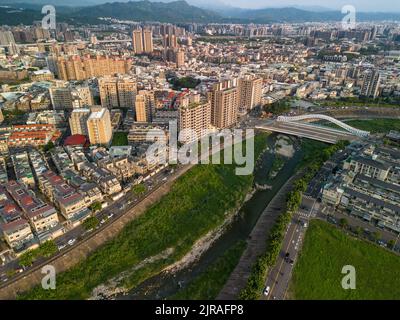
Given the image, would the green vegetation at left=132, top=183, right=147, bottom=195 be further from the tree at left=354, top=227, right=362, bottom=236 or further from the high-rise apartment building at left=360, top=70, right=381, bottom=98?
the high-rise apartment building at left=360, top=70, right=381, bottom=98

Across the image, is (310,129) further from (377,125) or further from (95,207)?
(95,207)

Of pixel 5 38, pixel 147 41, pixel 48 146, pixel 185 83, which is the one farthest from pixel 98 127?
pixel 5 38

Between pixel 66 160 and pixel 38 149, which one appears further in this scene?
pixel 38 149

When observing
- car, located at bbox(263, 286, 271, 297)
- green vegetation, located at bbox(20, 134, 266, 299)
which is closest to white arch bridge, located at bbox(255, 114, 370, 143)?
green vegetation, located at bbox(20, 134, 266, 299)

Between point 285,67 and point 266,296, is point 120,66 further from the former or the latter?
point 266,296

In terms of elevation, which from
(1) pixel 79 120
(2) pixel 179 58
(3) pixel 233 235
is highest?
(2) pixel 179 58

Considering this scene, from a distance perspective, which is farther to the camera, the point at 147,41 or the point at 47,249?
the point at 147,41
